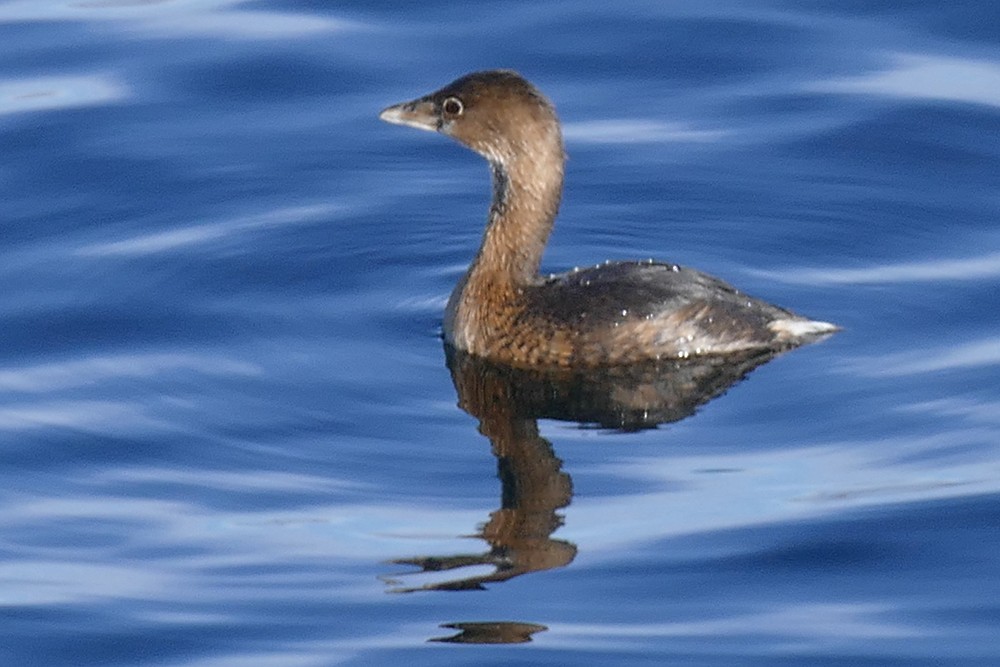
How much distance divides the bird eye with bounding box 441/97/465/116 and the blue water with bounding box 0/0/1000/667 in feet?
3.32

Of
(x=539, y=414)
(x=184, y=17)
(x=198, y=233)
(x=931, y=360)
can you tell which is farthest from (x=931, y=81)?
(x=539, y=414)

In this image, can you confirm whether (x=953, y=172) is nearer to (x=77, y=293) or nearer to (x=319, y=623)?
(x=77, y=293)

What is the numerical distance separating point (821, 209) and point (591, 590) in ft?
15.8

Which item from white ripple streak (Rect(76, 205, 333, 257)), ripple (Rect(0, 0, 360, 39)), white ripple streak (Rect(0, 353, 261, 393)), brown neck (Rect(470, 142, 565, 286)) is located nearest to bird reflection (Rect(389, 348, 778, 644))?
brown neck (Rect(470, 142, 565, 286))

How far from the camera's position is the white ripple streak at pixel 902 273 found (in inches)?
485

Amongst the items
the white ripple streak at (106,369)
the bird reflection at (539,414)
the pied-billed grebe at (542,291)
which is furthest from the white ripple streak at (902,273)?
the white ripple streak at (106,369)

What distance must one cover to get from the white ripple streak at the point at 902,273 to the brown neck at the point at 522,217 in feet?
4.59

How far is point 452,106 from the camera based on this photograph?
470 inches

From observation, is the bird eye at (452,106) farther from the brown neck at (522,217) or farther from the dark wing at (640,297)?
the dark wing at (640,297)

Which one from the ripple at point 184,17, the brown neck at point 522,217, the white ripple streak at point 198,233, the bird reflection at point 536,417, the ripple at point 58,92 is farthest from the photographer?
the ripple at point 184,17

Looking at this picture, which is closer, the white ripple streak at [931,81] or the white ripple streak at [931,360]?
the white ripple streak at [931,360]

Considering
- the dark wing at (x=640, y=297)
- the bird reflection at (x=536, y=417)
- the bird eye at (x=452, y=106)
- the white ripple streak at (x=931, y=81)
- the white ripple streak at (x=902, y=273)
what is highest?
the white ripple streak at (x=931, y=81)

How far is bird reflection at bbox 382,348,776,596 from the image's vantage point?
9406mm

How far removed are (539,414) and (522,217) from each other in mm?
1208
